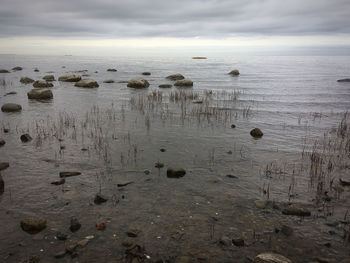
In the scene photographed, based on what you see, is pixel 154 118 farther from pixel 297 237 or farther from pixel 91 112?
pixel 297 237

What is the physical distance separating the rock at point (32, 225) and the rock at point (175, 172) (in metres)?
4.50

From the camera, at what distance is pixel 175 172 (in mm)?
9680

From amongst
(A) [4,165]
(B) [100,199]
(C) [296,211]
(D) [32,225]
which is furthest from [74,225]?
(C) [296,211]

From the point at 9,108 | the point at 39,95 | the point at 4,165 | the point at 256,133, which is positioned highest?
the point at 39,95

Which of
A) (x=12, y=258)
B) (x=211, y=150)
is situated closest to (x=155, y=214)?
(x=12, y=258)

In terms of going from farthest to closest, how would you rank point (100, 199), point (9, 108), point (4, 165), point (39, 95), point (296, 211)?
1. point (39, 95)
2. point (9, 108)
3. point (4, 165)
4. point (100, 199)
5. point (296, 211)

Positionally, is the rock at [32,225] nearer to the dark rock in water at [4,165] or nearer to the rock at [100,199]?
the rock at [100,199]

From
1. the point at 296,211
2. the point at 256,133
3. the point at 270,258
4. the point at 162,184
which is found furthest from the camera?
the point at 256,133

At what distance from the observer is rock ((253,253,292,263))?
542 cm

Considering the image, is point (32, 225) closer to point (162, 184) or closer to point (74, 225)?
point (74, 225)

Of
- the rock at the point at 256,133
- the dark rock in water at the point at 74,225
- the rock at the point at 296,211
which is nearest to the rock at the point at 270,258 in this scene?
the rock at the point at 296,211

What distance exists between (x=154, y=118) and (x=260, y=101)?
42.7ft

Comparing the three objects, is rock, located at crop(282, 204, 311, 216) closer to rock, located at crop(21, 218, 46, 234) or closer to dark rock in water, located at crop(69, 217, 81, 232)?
dark rock in water, located at crop(69, 217, 81, 232)

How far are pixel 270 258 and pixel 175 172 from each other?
4.81 meters
